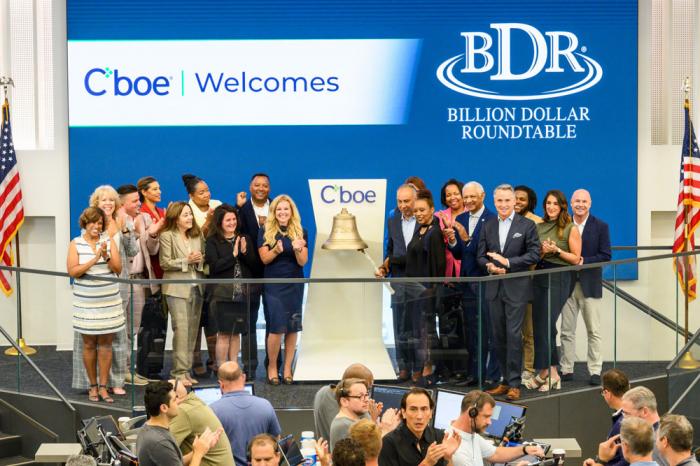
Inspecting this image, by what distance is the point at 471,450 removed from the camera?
7250mm

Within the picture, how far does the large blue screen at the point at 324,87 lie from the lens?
13.2 m

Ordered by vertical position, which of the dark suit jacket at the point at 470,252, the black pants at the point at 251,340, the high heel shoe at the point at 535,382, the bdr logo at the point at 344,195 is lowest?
the high heel shoe at the point at 535,382

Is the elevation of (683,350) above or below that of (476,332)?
below

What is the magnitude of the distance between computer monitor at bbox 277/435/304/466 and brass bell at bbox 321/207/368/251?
3241mm

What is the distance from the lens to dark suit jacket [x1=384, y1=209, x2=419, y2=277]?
10.5 m

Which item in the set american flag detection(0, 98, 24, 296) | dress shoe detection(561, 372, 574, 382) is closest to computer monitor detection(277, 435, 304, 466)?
dress shoe detection(561, 372, 574, 382)

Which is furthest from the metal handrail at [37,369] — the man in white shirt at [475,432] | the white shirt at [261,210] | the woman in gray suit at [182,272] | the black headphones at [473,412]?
the black headphones at [473,412]

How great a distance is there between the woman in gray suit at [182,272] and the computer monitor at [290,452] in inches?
107

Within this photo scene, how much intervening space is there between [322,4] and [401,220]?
11.8 feet

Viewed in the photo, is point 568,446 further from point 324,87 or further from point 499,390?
point 324,87

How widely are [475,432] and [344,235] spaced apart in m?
3.24

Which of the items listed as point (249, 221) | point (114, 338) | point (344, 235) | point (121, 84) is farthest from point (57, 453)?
point (121, 84)

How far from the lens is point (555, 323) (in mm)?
10242

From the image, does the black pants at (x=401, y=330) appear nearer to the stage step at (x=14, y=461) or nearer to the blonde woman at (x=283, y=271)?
the blonde woman at (x=283, y=271)
